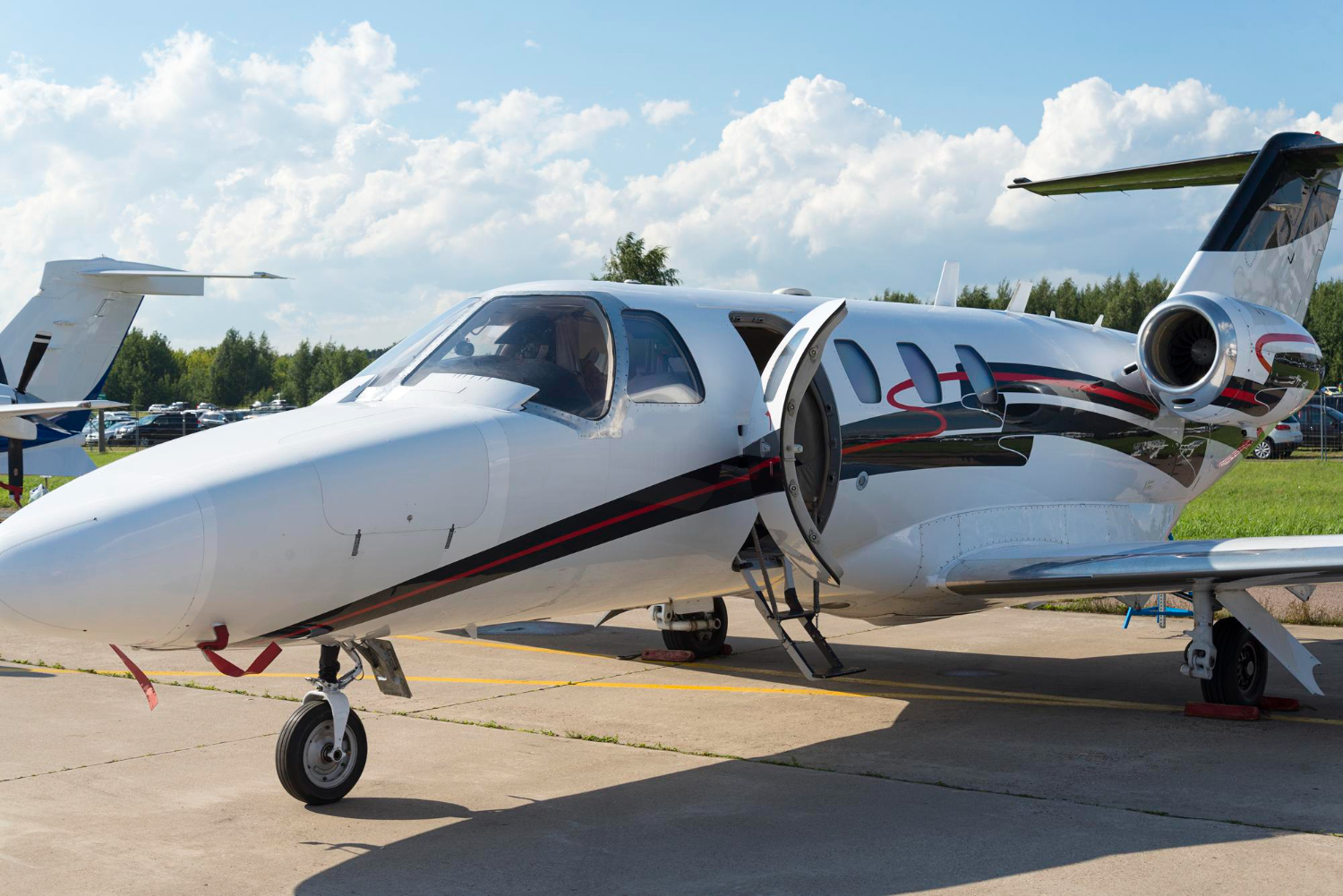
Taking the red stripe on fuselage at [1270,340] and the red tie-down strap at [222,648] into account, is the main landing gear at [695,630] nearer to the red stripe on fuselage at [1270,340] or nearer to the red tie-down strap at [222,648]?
the red stripe on fuselage at [1270,340]

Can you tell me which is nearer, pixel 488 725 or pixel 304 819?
pixel 304 819

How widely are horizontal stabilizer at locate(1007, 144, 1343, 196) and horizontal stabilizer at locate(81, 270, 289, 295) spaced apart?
14.1m

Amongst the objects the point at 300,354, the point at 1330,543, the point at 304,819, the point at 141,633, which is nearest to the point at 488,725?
the point at 304,819

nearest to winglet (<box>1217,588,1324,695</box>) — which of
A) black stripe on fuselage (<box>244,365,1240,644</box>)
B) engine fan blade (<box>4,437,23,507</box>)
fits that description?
black stripe on fuselage (<box>244,365,1240,644</box>)

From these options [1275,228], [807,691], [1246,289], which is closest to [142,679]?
[807,691]

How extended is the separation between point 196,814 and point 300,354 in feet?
378

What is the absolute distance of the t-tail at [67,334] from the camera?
71.6ft

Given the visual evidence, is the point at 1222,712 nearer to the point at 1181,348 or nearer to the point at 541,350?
the point at 1181,348

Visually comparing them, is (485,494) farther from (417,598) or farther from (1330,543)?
(1330,543)

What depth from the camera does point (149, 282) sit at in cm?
2198

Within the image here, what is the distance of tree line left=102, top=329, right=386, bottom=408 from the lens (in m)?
112

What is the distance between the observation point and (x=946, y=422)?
8.87 m

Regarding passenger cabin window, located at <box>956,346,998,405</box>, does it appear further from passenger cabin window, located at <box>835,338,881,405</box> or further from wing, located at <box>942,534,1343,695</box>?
wing, located at <box>942,534,1343,695</box>

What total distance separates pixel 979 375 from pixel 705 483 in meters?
3.10
